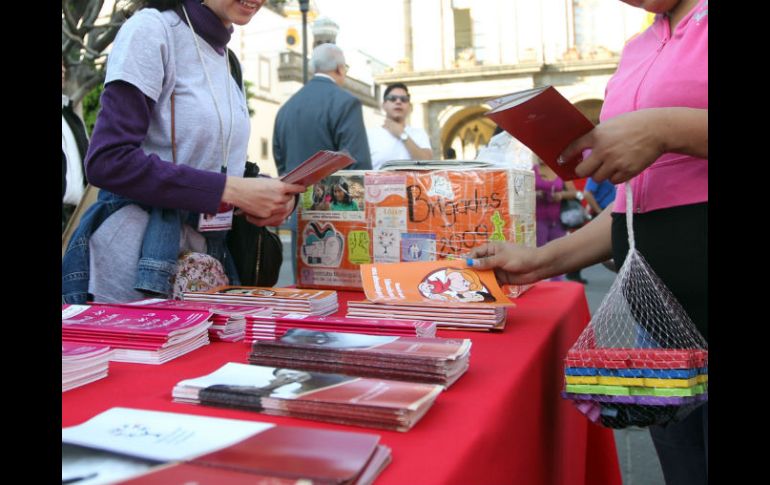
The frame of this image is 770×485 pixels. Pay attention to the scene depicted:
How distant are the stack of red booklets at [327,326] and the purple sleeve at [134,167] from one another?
41cm

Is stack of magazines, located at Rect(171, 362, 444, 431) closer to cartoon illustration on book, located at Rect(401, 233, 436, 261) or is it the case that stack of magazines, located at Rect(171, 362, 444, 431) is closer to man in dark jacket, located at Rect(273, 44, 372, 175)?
cartoon illustration on book, located at Rect(401, 233, 436, 261)

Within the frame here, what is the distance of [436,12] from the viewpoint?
23.4 meters

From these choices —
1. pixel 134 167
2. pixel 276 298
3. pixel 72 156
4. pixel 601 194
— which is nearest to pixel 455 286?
pixel 276 298

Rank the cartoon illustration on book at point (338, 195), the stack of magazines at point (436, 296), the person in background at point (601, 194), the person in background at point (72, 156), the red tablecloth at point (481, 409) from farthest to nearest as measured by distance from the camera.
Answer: the person in background at point (601, 194) < the person in background at point (72, 156) < the cartoon illustration on book at point (338, 195) < the stack of magazines at point (436, 296) < the red tablecloth at point (481, 409)

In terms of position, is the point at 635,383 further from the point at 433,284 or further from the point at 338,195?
the point at 338,195

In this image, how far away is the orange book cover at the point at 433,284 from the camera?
4.54 ft

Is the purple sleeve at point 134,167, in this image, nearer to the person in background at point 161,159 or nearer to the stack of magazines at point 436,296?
the person in background at point 161,159

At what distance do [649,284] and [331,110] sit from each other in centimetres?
252

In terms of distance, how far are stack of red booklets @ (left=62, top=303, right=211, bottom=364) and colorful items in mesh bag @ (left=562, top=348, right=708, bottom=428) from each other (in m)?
0.63

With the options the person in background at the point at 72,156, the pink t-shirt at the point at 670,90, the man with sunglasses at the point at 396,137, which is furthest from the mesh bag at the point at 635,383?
the man with sunglasses at the point at 396,137

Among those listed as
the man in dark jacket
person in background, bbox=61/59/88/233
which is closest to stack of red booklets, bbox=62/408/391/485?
the man in dark jacket

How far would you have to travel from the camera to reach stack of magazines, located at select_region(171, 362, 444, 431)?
718mm
